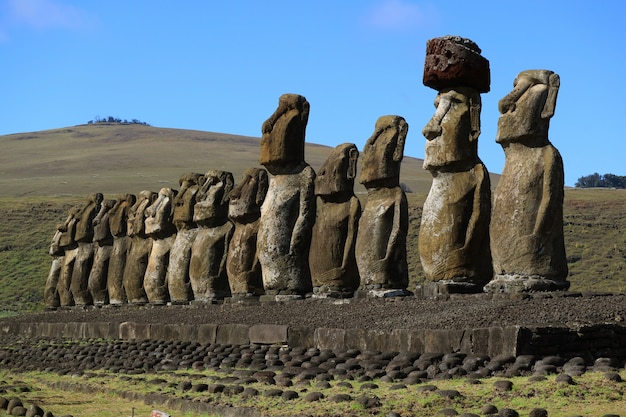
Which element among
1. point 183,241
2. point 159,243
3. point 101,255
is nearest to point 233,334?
point 183,241

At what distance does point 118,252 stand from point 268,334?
11543 millimetres

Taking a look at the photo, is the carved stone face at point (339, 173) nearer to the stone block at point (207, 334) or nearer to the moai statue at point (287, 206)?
the moai statue at point (287, 206)

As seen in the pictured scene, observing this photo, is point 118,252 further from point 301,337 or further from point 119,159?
point 119,159

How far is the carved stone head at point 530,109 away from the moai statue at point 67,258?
1528cm

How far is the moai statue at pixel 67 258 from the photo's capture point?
26.8m

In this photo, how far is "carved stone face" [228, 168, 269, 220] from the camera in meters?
19.6

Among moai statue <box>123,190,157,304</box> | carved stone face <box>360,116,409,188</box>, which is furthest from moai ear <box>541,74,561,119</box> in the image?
moai statue <box>123,190,157,304</box>

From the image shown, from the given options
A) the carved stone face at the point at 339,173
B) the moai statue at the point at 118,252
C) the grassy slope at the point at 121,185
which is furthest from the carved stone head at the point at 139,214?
the grassy slope at the point at 121,185

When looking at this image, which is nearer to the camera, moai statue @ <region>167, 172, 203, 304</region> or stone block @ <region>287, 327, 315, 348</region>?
stone block @ <region>287, 327, 315, 348</region>

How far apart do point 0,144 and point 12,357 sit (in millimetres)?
107926

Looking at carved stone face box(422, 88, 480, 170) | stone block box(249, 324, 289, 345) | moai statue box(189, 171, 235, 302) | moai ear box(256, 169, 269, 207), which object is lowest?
stone block box(249, 324, 289, 345)

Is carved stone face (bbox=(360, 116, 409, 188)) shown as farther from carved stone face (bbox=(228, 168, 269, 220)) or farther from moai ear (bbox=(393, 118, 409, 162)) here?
carved stone face (bbox=(228, 168, 269, 220))

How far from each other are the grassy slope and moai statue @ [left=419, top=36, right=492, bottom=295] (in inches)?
482

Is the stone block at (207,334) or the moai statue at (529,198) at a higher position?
the moai statue at (529,198)
